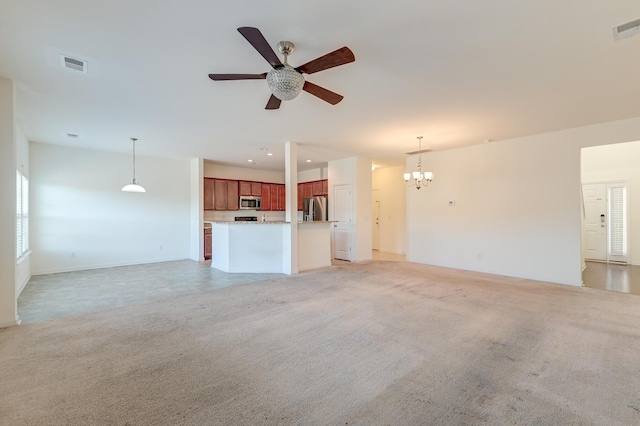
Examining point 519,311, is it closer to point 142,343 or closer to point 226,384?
point 226,384

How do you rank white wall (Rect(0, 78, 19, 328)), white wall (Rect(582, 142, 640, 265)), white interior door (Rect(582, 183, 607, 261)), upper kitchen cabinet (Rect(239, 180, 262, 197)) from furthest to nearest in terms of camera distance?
upper kitchen cabinet (Rect(239, 180, 262, 197)) < white interior door (Rect(582, 183, 607, 261)) < white wall (Rect(582, 142, 640, 265)) < white wall (Rect(0, 78, 19, 328))

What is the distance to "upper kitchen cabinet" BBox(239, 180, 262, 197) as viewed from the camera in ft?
29.1

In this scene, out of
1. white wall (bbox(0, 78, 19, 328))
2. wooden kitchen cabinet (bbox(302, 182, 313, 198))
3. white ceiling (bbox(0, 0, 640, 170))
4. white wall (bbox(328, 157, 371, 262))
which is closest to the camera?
white ceiling (bbox(0, 0, 640, 170))

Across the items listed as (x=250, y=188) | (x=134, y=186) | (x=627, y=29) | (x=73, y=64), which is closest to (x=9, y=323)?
(x=73, y=64)

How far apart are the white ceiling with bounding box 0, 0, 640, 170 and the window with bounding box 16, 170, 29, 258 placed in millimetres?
999

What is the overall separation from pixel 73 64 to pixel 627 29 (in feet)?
16.5

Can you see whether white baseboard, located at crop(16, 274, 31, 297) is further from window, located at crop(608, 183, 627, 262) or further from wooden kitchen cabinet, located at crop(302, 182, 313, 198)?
window, located at crop(608, 183, 627, 262)

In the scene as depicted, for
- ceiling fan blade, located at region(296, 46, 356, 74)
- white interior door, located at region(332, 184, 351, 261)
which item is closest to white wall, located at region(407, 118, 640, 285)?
white interior door, located at region(332, 184, 351, 261)

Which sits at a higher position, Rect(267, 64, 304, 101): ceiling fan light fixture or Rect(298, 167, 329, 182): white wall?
Rect(298, 167, 329, 182): white wall

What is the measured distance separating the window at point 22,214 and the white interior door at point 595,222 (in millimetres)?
12279

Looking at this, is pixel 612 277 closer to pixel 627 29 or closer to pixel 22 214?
pixel 627 29

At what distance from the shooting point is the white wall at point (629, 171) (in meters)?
6.55

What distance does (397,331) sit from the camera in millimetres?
2992

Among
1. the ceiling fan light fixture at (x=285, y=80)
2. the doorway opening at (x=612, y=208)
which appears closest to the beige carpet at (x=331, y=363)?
the ceiling fan light fixture at (x=285, y=80)
